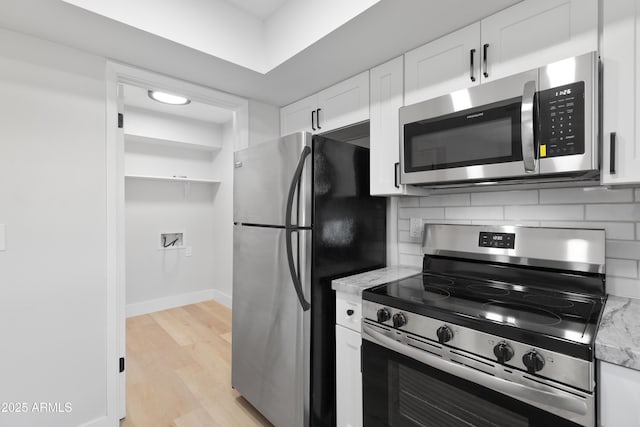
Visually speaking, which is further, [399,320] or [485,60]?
[485,60]

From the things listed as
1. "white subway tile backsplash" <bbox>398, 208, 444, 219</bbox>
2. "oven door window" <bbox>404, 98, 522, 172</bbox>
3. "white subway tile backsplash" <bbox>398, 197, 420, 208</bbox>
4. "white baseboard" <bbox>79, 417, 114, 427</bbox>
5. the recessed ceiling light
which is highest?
the recessed ceiling light

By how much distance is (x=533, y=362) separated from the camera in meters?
0.94

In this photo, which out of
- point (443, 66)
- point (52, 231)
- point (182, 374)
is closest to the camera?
point (443, 66)

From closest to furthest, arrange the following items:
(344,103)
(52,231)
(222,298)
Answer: (52,231) < (344,103) < (222,298)

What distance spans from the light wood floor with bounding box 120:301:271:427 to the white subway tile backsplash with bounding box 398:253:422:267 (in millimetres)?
1336

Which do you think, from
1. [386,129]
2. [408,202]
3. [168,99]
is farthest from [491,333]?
[168,99]

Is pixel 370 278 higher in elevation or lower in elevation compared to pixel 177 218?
lower

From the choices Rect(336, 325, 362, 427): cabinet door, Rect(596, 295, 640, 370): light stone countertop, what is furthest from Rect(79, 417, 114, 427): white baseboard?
Rect(596, 295, 640, 370): light stone countertop

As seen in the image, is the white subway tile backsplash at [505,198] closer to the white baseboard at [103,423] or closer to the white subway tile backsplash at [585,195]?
the white subway tile backsplash at [585,195]

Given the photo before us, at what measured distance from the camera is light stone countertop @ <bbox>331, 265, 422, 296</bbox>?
1.56 m

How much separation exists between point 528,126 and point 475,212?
632 millimetres

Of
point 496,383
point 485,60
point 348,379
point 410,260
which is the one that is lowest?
point 348,379

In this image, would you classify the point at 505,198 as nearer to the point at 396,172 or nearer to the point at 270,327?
the point at 396,172

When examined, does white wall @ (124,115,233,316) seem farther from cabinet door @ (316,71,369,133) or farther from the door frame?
cabinet door @ (316,71,369,133)
